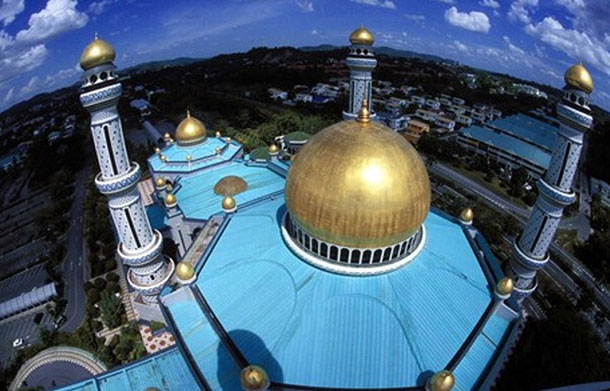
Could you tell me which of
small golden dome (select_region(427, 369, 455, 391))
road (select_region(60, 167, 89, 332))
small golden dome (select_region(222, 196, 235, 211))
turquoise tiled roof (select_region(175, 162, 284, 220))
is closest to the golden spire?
small golden dome (select_region(222, 196, 235, 211))

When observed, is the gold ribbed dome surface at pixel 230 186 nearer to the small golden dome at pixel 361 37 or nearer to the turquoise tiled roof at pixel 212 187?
the turquoise tiled roof at pixel 212 187

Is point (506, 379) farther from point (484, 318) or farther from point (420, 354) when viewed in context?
point (420, 354)

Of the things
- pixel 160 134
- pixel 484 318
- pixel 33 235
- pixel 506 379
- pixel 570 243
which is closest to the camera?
pixel 484 318

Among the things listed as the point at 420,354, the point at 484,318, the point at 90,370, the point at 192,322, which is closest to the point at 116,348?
the point at 90,370

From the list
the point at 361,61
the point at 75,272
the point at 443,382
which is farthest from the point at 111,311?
the point at 361,61

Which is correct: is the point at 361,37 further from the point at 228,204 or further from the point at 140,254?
the point at 140,254

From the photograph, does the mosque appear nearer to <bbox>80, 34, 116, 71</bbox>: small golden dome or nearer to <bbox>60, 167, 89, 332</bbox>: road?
<bbox>80, 34, 116, 71</bbox>: small golden dome

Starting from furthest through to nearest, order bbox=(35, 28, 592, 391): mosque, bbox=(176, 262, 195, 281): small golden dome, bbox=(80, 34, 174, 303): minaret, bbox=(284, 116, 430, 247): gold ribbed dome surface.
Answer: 1. bbox=(176, 262, 195, 281): small golden dome
2. bbox=(80, 34, 174, 303): minaret
3. bbox=(284, 116, 430, 247): gold ribbed dome surface
4. bbox=(35, 28, 592, 391): mosque
